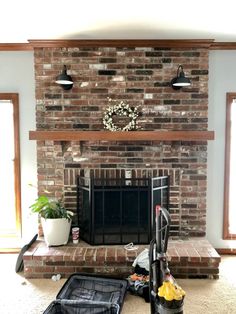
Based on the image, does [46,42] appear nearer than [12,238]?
Yes

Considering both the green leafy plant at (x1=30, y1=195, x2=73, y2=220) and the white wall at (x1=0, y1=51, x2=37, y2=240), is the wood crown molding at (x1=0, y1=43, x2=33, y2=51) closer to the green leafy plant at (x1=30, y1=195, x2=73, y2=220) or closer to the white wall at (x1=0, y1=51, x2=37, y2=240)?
the white wall at (x1=0, y1=51, x2=37, y2=240)

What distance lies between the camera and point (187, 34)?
3.02 metres

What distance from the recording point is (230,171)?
11.5ft

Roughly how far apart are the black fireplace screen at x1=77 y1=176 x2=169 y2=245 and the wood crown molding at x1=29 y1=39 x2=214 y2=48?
1.49m

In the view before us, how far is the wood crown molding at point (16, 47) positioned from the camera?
3361 millimetres

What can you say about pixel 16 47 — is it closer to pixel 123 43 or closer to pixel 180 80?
pixel 123 43

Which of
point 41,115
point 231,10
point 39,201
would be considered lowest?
point 39,201

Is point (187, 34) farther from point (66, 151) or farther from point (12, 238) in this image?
point (12, 238)

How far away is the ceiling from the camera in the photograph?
2.32 m

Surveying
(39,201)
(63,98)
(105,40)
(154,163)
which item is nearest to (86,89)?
(63,98)

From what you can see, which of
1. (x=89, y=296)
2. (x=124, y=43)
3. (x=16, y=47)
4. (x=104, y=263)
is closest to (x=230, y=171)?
(x=104, y=263)

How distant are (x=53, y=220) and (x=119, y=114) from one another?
1349 mm

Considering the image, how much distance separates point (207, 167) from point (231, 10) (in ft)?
5.62

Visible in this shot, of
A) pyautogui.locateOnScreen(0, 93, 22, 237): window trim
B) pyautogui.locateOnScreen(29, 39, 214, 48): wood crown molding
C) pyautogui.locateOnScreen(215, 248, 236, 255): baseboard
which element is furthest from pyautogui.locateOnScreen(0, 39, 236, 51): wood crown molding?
pyautogui.locateOnScreen(215, 248, 236, 255): baseboard
